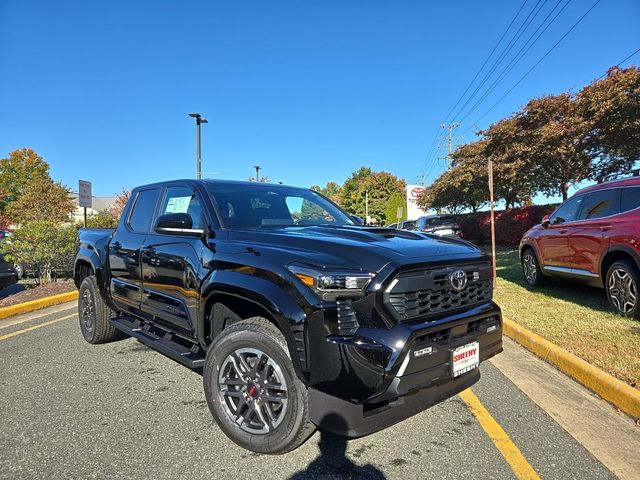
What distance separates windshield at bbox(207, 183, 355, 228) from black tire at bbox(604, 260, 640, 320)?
12.8 ft

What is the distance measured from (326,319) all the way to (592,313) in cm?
522

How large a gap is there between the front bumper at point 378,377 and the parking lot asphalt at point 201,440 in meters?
0.48

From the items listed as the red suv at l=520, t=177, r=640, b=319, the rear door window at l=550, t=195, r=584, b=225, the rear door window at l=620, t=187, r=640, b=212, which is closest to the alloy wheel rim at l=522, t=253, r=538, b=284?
the red suv at l=520, t=177, r=640, b=319

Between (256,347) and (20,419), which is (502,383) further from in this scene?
(20,419)

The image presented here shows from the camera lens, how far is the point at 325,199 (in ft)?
15.4

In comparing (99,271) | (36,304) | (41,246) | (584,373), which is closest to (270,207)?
(99,271)

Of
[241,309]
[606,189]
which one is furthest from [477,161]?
[241,309]

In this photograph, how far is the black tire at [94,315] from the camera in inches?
200

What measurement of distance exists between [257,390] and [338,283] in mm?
936

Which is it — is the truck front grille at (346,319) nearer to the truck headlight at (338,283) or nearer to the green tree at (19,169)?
the truck headlight at (338,283)

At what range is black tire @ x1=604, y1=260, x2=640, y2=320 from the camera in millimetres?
5457

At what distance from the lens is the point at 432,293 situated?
2.69 meters

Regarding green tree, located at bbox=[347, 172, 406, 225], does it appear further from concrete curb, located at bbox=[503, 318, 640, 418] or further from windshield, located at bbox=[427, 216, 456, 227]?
concrete curb, located at bbox=[503, 318, 640, 418]

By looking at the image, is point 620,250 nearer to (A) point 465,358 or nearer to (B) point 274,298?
(A) point 465,358
